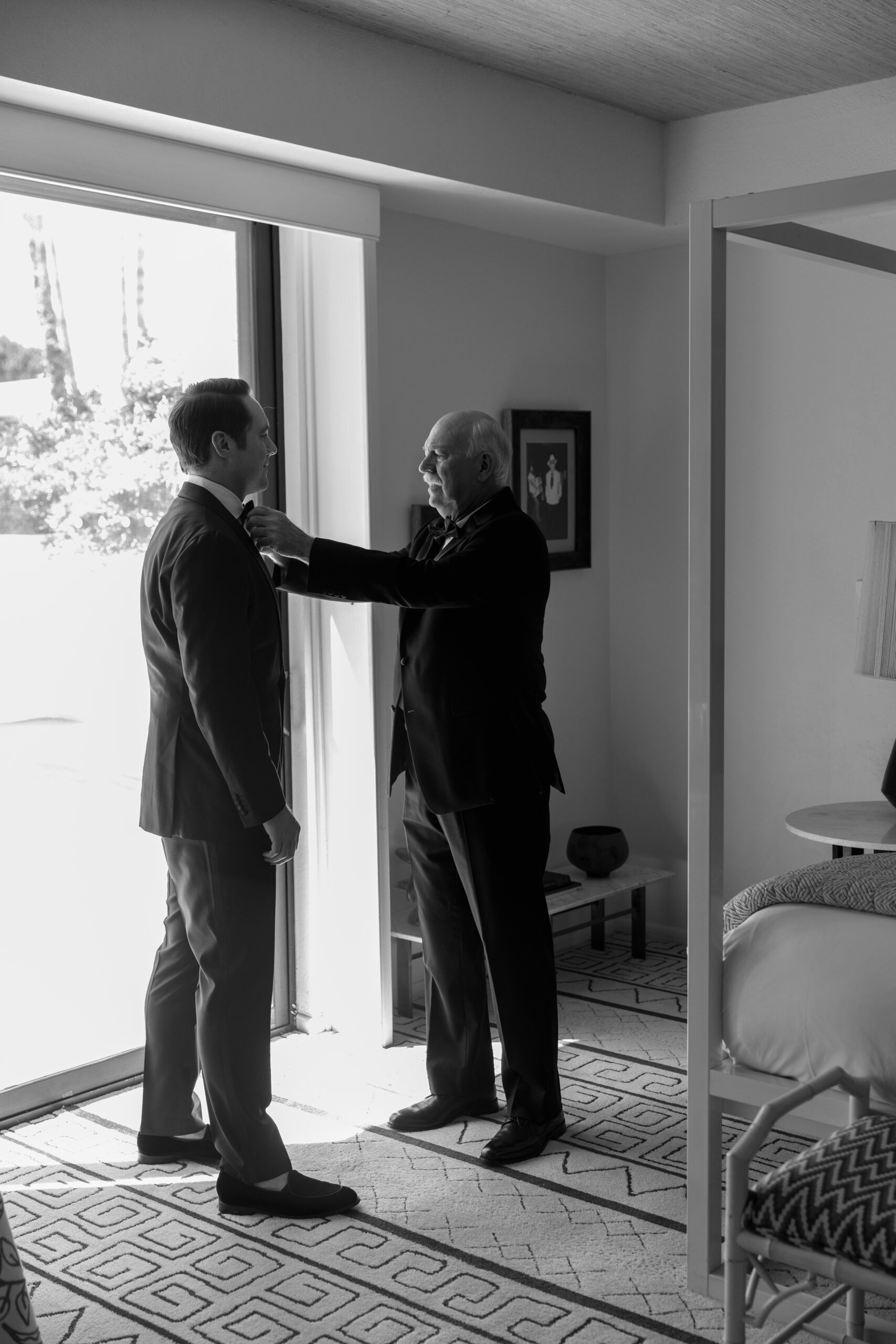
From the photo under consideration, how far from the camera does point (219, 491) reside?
9.57 ft

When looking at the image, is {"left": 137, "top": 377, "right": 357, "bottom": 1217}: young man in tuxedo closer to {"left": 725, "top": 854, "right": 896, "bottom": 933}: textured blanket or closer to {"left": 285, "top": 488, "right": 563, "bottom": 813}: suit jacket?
{"left": 285, "top": 488, "right": 563, "bottom": 813}: suit jacket

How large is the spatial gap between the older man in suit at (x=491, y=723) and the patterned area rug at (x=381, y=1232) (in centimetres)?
18

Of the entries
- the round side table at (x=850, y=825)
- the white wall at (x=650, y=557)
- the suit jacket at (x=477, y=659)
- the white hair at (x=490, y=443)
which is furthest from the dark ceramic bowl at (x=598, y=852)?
the white hair at (x=490, y=443)

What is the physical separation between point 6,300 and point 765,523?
2.50 m

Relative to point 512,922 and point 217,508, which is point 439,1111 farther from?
point 217,508

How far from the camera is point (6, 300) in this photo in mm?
3293

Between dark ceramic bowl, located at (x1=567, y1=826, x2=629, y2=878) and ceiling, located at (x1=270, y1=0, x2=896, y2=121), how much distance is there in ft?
7.56

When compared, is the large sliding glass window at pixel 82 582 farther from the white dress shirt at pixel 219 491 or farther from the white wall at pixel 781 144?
the white wall at pixel 781 144

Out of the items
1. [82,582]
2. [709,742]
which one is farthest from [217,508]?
[709,742]

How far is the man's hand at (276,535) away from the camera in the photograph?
2.98 m

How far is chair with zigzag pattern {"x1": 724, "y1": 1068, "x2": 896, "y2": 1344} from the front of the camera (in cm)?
187

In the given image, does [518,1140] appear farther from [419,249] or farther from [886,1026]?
[419,249]

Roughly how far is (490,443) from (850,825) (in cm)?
142

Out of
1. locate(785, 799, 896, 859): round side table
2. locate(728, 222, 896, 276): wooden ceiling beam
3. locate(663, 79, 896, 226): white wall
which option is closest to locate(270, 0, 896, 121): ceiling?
locate(663, 79, 896, 226): white wall
